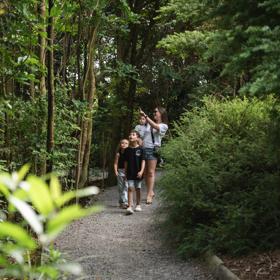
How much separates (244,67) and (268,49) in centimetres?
68

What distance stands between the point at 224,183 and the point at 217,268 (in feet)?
4.84

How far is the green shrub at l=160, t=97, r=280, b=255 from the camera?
5648 millimetres

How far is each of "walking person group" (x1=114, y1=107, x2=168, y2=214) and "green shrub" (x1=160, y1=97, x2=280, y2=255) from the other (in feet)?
5.82

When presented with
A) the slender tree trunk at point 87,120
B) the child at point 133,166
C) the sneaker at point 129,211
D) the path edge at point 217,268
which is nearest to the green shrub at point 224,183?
the path edge at point 217,268

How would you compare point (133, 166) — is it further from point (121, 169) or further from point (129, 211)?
point (129, 211)

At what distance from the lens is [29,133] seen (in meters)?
7.69

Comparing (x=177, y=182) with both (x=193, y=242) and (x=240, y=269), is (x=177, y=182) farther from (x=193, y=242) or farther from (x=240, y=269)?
(x=240, y=269)

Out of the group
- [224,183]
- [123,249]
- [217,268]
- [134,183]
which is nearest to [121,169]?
[134,183]

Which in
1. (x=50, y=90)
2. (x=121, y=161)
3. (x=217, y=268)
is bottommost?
(x=121, y=161)

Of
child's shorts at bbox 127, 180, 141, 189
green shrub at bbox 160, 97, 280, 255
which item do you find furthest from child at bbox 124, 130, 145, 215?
green shrub at bbox 160, 97, 280, 255

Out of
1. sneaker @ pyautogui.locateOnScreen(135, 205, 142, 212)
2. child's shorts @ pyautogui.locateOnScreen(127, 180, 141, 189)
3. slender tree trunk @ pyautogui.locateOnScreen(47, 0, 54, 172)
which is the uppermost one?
slender tree trunk @ pyautogui.locateOnScreen(47, 0, 54, 172)

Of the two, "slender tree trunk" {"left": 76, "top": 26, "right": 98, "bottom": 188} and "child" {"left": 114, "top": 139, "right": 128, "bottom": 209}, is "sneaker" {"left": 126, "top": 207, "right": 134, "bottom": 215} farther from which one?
"slender tree trunk" {"left": 76, "top": 26, "right": 98, "bottom": 188}

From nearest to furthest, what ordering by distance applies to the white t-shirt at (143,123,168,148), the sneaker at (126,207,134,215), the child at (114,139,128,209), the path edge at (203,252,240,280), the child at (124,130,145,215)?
the path edge at (203,252,240,280) < the sneaker at (126,207,134,215) < the child at (124,130,145,215) < the child at (114,139,128,209) < the white t-shirt at (143,123,168,148)

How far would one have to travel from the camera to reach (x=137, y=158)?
9734 mm
